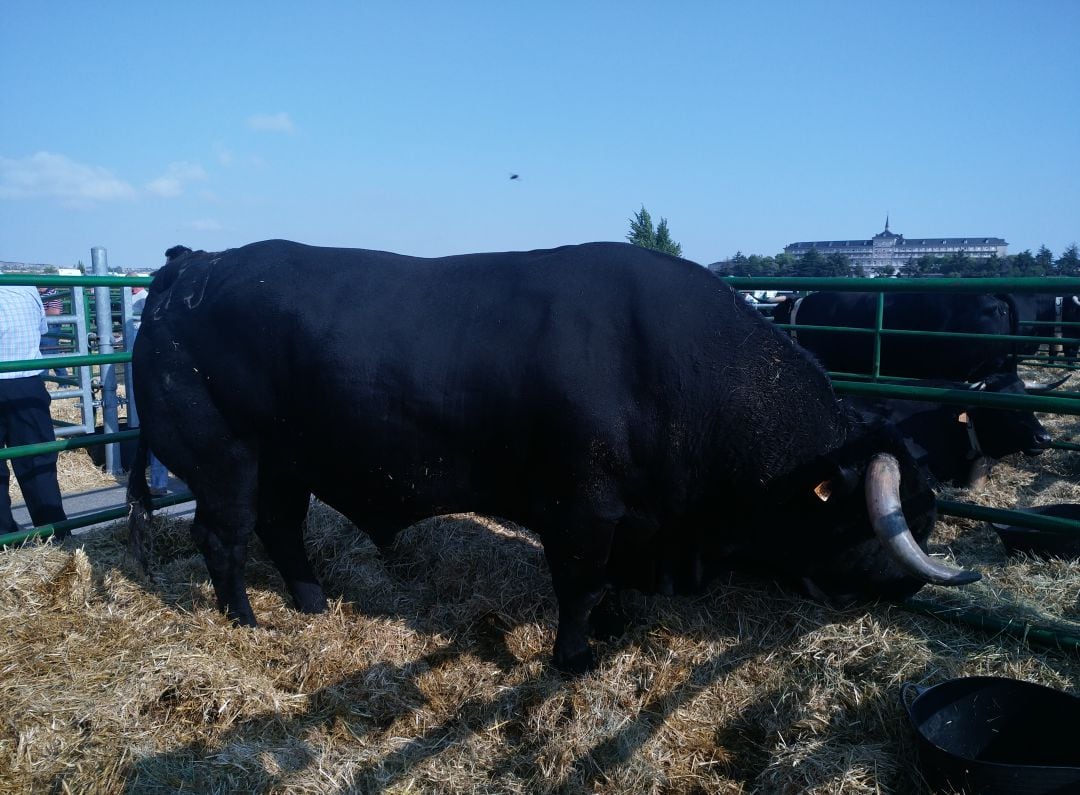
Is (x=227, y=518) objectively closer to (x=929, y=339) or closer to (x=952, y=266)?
(x=929, y=339)

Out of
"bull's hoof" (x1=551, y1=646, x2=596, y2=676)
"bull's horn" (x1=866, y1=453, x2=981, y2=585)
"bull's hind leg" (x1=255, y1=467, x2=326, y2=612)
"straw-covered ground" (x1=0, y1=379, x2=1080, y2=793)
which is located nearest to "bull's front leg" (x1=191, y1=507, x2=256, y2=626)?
"straw-covered ground" (x1=0, y1=379, x2=1080, y2=793)

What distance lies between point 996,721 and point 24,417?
6000 mm

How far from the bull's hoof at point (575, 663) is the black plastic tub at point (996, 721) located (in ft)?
4.79

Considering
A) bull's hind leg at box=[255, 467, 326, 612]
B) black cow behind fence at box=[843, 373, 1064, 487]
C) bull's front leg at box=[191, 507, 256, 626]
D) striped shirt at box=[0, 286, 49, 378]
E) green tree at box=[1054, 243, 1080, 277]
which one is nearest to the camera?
bull's front leg at box=[191, 507, 256, 626]

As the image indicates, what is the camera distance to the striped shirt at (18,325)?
5.33 metres

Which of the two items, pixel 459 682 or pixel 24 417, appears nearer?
pixel 459 682

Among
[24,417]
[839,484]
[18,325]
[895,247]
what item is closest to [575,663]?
[839,484]

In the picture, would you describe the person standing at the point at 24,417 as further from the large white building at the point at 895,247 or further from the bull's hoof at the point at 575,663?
the large white building at the point at 895,247

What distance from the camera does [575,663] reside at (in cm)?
374

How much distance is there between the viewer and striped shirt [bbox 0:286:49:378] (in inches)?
210

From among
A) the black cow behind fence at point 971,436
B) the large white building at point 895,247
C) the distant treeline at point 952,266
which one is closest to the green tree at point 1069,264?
the distant treeline at point 952,266

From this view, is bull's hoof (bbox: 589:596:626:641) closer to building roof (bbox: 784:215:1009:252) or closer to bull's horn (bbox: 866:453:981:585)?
bull's horn (bbox: 866:453:981:585)

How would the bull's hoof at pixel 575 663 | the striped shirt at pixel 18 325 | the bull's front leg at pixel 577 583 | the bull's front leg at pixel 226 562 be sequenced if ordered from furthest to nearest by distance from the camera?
the striped shirt at pixel 18 325, the bull's front leg at pixel 226 562, the bull's hoof at pixel 575 663, the bull's front leg at pixel 577 583

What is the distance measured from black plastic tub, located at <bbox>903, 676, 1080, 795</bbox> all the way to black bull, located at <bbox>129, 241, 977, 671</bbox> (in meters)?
0.55
